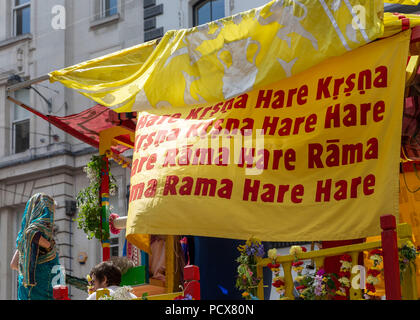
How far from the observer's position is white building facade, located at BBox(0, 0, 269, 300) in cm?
1883

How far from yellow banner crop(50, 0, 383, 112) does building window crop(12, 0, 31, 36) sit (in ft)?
50.4

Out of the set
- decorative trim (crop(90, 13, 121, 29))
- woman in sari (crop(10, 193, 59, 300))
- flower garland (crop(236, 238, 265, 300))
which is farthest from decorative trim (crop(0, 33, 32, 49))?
flower garland (crop(236, 238, 265, 300))

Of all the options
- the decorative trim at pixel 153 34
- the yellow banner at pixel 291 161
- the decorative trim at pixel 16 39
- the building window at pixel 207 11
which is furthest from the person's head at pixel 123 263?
the decorative trim at pixel 16 39

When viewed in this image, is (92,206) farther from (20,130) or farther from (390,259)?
(20,130)

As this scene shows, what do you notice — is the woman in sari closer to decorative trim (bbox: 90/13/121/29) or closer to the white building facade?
the white building facade

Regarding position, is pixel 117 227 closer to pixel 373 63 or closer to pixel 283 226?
pixel 283 226

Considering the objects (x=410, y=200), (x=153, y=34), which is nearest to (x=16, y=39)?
(x=153, y=34)

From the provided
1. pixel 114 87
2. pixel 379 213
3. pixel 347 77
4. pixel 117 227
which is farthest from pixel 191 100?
pixel 117 227

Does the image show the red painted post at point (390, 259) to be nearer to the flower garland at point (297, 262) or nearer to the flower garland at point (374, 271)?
the flower garland at point (374, 271)

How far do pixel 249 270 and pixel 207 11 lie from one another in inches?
504

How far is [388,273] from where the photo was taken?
4.61 m

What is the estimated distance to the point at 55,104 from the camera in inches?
789
